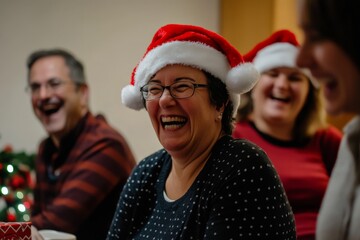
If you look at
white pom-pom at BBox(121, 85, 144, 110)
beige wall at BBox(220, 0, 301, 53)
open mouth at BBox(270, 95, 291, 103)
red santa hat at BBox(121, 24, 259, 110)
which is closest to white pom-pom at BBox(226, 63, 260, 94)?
red santa hat at BBox(121, 24, 259, 110)

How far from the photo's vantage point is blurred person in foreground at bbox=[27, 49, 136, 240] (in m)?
2.27

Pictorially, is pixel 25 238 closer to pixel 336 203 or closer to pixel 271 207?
pixel 271 207

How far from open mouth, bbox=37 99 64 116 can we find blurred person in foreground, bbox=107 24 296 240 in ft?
3.39

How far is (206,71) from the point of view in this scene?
1.52 metres

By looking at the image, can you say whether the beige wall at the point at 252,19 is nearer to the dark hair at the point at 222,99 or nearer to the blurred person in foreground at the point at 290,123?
the blurred person in foreground at the point at 290,123

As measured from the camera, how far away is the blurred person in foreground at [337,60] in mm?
744

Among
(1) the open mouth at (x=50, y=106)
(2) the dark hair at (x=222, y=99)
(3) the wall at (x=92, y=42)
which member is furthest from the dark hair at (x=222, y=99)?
(3) the wall at (x=92, y=42)

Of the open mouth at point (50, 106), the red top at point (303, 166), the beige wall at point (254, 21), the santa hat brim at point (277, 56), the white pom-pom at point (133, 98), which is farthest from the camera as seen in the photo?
the beige wall at point (254, 21)

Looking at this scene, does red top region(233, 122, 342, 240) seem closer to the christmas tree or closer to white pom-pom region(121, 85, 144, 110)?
white pom-pom region(121, 85, 144, 110)

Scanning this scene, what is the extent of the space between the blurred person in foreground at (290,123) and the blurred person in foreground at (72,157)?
528 millimetres

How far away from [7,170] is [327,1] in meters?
2.27

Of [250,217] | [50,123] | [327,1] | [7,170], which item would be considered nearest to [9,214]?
[7,170]

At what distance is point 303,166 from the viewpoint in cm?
229

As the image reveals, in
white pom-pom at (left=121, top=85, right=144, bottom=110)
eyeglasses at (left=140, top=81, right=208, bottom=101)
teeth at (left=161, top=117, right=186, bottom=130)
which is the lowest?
teeth at (left=161, top=117, right=186, bottom=130)
